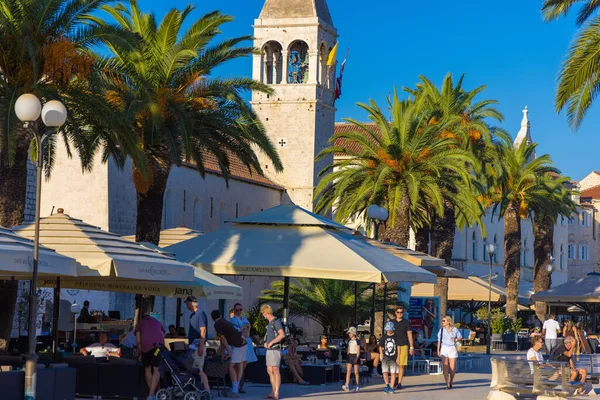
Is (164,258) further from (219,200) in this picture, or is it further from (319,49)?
(319,49)

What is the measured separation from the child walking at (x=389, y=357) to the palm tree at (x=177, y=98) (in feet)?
22.2

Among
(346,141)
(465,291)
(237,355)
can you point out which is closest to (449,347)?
(237,355)

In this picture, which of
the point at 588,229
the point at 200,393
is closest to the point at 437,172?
the point at 200,393

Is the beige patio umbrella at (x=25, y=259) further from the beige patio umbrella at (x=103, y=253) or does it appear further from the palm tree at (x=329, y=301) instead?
the palm tree at (x=329, y=301)

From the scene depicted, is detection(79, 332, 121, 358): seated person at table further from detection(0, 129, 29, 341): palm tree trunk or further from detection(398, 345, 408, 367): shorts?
detection(398, 345, 408, 367): shorts

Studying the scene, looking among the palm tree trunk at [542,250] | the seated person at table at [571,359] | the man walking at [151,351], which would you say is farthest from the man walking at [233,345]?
the palm tree trunk at [542,250]

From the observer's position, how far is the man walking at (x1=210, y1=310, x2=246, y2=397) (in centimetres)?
1941

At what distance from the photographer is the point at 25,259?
15.0 m

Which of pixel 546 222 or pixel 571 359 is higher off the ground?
pixel 546 222

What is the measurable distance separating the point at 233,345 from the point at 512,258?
123 ft

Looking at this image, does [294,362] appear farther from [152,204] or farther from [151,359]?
[152,204]

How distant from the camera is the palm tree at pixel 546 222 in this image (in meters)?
54.6

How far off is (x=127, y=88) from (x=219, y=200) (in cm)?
2768

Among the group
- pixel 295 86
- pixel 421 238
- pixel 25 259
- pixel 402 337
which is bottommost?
pixel 402 337
